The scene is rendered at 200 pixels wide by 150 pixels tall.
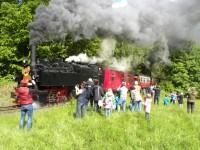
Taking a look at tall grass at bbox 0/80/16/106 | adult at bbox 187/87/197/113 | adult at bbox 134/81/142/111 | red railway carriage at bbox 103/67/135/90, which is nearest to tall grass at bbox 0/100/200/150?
adult at bbox 134/81/142/111

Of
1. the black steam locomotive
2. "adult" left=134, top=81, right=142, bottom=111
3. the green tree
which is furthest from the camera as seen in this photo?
the green tree

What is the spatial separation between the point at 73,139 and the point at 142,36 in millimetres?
10998

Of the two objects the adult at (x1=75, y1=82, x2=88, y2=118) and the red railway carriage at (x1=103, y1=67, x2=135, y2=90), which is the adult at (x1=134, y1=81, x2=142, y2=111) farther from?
the red railway carriage at (x1=103, y1=67, x2=135, y2=90)

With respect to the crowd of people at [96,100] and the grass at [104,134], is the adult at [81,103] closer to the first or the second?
the crowd of people at [96,100]

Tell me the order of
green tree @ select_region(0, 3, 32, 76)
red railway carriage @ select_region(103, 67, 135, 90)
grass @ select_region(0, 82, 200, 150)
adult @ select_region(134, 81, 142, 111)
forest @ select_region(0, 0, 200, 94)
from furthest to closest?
1. green tree @ select_region(0, 3, 32, 76)
2. forest @ select_region(0, 0, 200, 94)
3. red railway carriage @ select_region(103, 67, 135, 90)
4. adult @ select_region(134, 81, 142, 111)
5. grass @ select_region(0, 82, 200, 150)

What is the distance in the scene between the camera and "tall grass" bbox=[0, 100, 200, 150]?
12.9 metres

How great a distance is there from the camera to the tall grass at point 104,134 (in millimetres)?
12859

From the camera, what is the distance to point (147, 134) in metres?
14.2

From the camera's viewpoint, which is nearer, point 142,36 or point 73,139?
point 73,139

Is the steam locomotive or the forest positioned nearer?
the steam locomotive

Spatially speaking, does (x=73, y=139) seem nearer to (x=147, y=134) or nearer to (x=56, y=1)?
(x=147, y=134)

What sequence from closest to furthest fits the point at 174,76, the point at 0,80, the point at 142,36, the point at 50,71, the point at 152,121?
1. the point at 152,121
2. the point at 142,36
3. the point at 50,71
4. the point at 0,80
5. the point at 174,76

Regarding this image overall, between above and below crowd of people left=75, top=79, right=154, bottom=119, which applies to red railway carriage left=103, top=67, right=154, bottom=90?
above

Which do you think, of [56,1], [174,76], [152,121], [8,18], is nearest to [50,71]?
[56,1]
